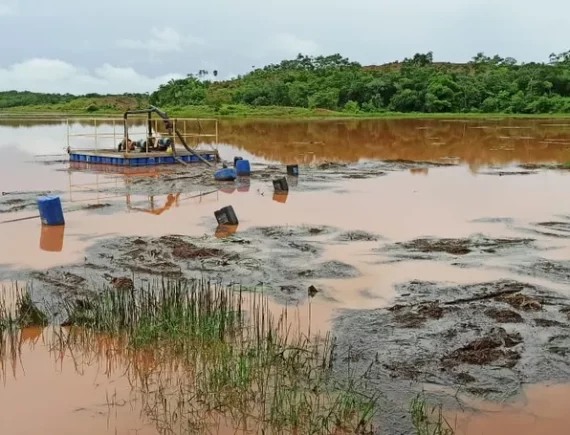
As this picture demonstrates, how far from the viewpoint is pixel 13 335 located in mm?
6371

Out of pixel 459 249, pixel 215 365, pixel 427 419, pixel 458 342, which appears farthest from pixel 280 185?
pixel 427 419

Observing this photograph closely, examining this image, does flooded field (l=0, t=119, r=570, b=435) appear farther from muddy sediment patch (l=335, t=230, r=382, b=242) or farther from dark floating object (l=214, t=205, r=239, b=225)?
dark floating object (l=214, t=205, r=239, b=225)

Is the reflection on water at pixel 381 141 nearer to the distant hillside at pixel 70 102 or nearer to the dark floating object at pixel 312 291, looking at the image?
the dark floating object at pixel 312 291

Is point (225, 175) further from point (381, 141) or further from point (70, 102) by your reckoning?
point (70, 102)

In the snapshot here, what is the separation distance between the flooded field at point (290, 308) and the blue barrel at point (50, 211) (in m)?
→ 0.30

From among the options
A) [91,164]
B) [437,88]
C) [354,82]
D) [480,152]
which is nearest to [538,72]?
[437,88]

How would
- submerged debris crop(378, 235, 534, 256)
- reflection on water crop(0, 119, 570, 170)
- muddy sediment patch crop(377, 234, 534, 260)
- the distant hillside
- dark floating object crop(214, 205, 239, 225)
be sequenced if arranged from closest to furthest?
muddy sediment patch crop(377, 234, 534, 260) < submerged debris crop(378, 235, 534, 256) < dark floating object crop(214, 205, 239, 225) < reflection on water crop(0, 119, 570, 170) < the distant hillside

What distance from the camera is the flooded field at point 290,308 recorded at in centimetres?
519

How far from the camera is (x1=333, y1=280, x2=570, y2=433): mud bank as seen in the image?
5637 mm

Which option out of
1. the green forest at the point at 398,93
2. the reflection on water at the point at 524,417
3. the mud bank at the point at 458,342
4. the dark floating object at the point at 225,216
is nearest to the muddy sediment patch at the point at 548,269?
the mud bank at the point at 458,342

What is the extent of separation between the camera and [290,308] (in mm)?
7504

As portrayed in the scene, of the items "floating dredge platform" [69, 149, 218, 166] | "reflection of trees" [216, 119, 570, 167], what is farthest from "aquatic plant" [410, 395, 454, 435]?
"reflection of trees" [216, 119, 570, 167]

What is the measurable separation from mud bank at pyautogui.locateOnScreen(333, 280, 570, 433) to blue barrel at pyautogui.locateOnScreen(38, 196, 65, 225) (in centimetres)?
638

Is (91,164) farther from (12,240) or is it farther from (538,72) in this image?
(538,72)
